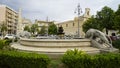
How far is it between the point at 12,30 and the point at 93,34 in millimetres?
79736

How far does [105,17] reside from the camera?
163 feet

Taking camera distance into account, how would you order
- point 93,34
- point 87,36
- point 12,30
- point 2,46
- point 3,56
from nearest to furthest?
1. point 3,56
2. point 2,46
3. point 93,34
4. point 87,36
5. point 12,30

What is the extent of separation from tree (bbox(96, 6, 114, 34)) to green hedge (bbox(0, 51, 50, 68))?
44613mm

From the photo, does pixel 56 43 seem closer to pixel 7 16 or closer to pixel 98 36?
pixel 98 36

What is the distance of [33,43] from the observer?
483 inches

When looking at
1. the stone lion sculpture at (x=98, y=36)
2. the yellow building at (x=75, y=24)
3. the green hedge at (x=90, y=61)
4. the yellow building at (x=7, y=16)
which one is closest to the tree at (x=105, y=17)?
the yellow building at (x=75, y=24)

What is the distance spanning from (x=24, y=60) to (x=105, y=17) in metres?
45.9

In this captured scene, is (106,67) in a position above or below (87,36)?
below

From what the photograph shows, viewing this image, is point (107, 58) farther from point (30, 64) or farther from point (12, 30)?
point (12, 30)

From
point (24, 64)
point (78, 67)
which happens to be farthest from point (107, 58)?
point (24, 64)

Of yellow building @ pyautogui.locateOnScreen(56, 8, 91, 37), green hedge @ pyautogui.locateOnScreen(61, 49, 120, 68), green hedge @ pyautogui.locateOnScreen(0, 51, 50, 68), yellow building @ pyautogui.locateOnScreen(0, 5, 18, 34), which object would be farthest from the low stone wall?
yellow building @ pyautogui.locateOnScreen(0, 5, 18, 34)

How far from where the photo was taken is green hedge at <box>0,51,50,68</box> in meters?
6.44

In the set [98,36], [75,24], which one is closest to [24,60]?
[98,36]

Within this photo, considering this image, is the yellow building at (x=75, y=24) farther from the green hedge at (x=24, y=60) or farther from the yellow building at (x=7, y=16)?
the green hedge at (x=24, y=60)
